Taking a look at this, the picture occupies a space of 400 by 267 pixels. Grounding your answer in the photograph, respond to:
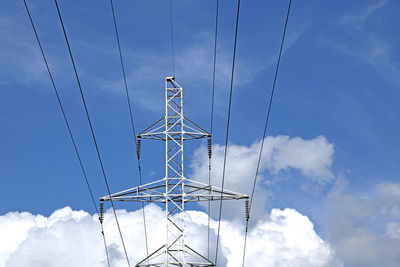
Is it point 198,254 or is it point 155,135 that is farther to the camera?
point 155,135

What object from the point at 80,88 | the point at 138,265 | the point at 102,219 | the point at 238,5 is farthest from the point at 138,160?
the point at 238,5

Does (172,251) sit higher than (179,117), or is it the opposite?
(179,117)

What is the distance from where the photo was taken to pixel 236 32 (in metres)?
19.8

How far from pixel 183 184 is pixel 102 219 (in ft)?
19.0

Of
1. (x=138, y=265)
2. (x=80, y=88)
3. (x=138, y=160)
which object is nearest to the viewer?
(x=80, y=88)

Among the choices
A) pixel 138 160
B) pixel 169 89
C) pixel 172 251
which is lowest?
pixel 172 251

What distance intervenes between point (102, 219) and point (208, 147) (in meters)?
8.77

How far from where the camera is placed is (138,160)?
3988 centimetres

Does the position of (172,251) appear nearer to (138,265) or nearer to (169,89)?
(138,265)

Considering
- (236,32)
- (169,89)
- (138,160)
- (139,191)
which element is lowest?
(236,32)

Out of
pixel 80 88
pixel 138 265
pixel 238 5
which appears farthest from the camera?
pixel 138 265

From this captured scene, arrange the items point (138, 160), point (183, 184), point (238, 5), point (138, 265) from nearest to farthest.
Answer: point (238, 5)
point (138, 265)
point (183, 184)
point (138, 160)

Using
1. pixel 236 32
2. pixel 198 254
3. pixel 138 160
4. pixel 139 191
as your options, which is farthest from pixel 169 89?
pixel 236 32

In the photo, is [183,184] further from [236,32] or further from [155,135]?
[236,32]
